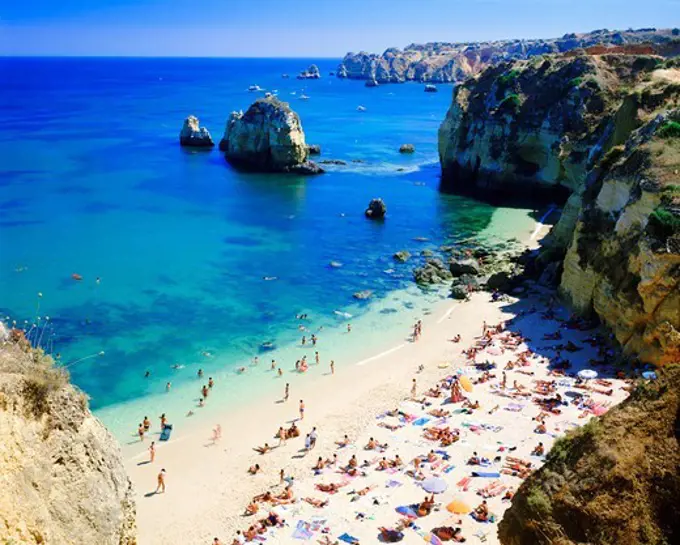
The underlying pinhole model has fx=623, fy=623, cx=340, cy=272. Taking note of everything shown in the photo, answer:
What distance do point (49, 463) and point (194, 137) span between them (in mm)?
84184

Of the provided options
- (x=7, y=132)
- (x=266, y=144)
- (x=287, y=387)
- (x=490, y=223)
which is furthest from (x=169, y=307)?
(x=7, y=132)

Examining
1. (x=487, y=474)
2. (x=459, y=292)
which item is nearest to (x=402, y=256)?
(x=459, y=292)

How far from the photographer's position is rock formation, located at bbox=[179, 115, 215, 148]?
8938cm

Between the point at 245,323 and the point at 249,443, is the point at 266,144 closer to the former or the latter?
the point at 245,323

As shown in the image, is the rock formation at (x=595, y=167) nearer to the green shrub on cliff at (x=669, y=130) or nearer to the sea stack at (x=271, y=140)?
the green shrub on cliff at (x=669, y=130)

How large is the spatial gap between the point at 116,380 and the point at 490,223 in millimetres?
34996

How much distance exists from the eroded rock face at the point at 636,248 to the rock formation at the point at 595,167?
0.17 ft

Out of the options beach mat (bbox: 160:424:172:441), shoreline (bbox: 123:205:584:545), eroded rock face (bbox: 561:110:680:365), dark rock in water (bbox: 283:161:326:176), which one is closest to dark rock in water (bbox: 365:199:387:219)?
dark rock in water (bbox: 283:161:326:176)

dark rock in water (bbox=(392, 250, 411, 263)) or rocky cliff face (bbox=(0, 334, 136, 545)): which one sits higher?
rocky cliff face (bbox=(0, 334, 136, 545))

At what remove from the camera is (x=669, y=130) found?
30344 mm

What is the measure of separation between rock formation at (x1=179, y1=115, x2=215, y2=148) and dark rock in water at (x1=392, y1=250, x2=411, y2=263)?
52.6 metres

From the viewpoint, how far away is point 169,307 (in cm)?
3678

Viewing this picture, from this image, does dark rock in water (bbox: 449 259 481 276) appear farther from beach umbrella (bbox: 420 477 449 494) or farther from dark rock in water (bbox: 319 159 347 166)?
dark rock in water (bbox: 319 159 347 166)

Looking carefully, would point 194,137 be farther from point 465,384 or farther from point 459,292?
point 465,384
